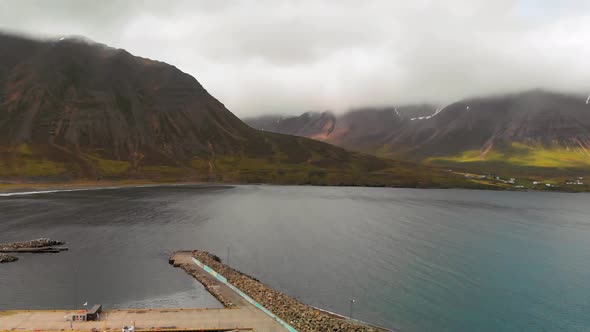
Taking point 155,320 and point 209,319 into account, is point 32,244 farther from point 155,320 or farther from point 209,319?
point 209,319

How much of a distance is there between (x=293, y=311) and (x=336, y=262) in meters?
36.8

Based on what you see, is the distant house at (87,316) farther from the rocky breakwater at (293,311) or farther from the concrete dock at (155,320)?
the rocky breakwater at (293,311)

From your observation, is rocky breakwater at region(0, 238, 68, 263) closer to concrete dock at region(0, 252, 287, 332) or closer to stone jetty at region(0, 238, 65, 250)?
stone jetty at region(0, 238, 65, 250)

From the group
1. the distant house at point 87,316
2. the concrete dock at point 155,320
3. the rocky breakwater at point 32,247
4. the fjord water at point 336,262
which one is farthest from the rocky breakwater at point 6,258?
the distant house at point 87,316

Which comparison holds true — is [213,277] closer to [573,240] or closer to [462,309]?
[462,309]

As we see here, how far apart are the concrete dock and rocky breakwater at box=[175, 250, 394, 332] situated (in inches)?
129

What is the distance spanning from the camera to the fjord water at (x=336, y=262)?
62.4 meters

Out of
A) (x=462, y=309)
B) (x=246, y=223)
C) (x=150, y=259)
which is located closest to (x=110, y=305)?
(x=150, y=259)

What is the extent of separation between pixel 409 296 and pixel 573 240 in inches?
3928

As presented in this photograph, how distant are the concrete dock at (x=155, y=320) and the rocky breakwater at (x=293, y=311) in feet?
10.8

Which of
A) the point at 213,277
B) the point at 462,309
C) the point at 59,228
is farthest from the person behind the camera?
the point at 59,228

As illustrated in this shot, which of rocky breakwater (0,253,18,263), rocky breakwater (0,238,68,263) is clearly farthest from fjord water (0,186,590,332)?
rocky breakwater (0,238,68,263)

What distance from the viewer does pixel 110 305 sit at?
59500 millimetres

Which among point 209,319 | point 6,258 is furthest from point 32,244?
point 209,319
